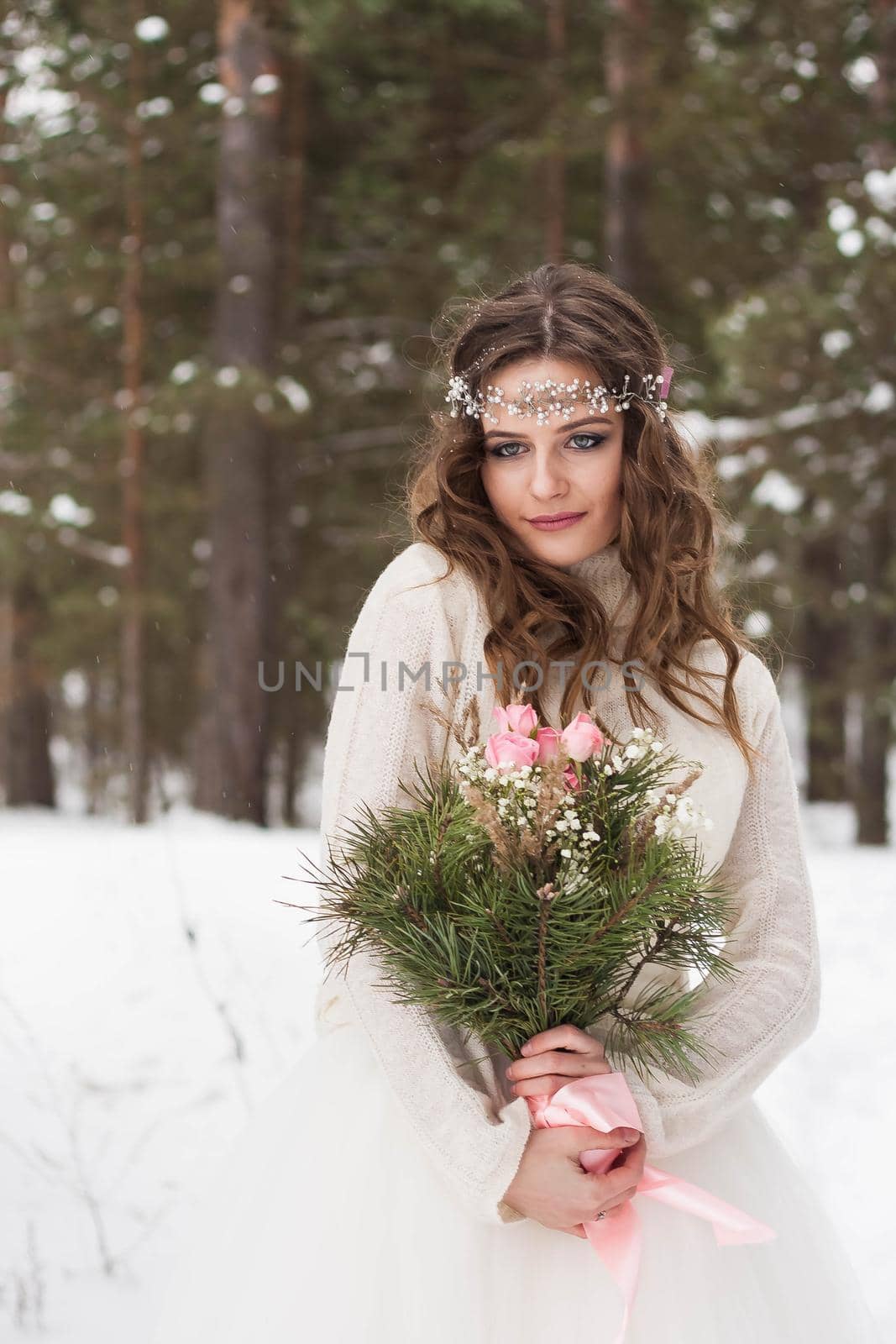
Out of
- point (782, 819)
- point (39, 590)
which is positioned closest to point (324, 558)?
point (39, 590)

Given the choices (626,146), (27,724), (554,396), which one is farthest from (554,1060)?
(27,724)

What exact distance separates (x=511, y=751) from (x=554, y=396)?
72 cm

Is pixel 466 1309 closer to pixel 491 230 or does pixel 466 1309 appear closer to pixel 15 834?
pixel 15 834

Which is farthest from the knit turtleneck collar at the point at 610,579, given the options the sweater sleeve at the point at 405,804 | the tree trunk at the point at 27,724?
the tree trunk at the point at 27,724

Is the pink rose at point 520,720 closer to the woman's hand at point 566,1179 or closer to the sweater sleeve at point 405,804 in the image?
the sweater sleeve at point 405,804

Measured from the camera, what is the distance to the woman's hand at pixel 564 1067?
144cm

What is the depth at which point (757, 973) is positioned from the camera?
70.3 inches

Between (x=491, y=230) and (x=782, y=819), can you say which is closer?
(x=782, y=819)

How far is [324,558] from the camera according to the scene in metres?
10.7

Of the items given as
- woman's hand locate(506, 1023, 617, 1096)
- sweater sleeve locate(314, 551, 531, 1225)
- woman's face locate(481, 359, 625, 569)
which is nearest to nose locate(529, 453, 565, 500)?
woman's face locate(481, 359, 625, 569)

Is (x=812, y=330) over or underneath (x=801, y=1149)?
over

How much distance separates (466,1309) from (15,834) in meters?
5.81

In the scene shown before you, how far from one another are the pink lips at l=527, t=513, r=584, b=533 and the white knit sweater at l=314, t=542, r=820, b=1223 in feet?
0.39

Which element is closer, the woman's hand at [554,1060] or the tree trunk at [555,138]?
the woman's hand at [554,1060]
